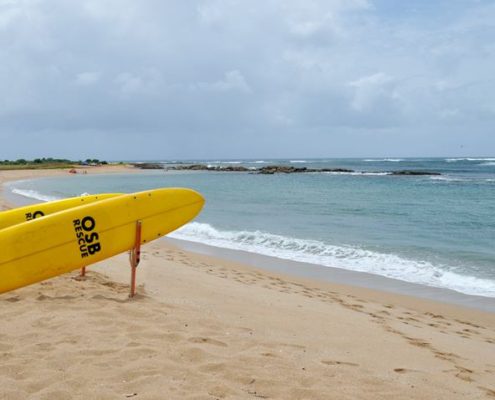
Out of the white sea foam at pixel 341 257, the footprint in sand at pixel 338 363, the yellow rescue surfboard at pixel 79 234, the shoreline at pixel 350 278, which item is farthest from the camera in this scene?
the white sea foam at pixel 341 257

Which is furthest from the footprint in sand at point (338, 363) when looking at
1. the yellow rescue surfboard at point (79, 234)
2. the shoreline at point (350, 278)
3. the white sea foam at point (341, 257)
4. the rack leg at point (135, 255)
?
the white sea foam at point (341, 257)

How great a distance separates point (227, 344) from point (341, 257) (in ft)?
20.1

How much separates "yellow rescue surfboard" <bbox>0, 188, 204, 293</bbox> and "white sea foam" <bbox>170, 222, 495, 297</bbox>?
4359 millimetres

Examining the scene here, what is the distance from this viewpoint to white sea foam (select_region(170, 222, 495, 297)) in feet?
25.0

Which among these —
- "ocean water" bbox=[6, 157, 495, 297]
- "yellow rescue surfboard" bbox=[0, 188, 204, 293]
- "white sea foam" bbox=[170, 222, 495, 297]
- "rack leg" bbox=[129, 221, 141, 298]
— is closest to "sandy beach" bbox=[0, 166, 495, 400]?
"rack leg" bbox=[129, 221, 141, 298]

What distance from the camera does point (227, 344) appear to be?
3.75m

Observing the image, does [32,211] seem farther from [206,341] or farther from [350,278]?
[350,278]

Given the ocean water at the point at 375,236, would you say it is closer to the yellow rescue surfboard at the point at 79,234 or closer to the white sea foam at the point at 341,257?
the white sea foam at the point at 341,257

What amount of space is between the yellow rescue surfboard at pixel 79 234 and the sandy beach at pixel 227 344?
0.39 metres

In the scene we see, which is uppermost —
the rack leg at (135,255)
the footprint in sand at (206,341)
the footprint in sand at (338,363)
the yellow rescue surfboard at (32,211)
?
the yellow rescue surfboard at (32,211)

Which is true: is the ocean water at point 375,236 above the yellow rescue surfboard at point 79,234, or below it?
below

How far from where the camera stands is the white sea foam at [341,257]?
7609 millimetres

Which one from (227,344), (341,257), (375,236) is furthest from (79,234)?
(375,236)

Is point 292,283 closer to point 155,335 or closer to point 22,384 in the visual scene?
point 155,335
